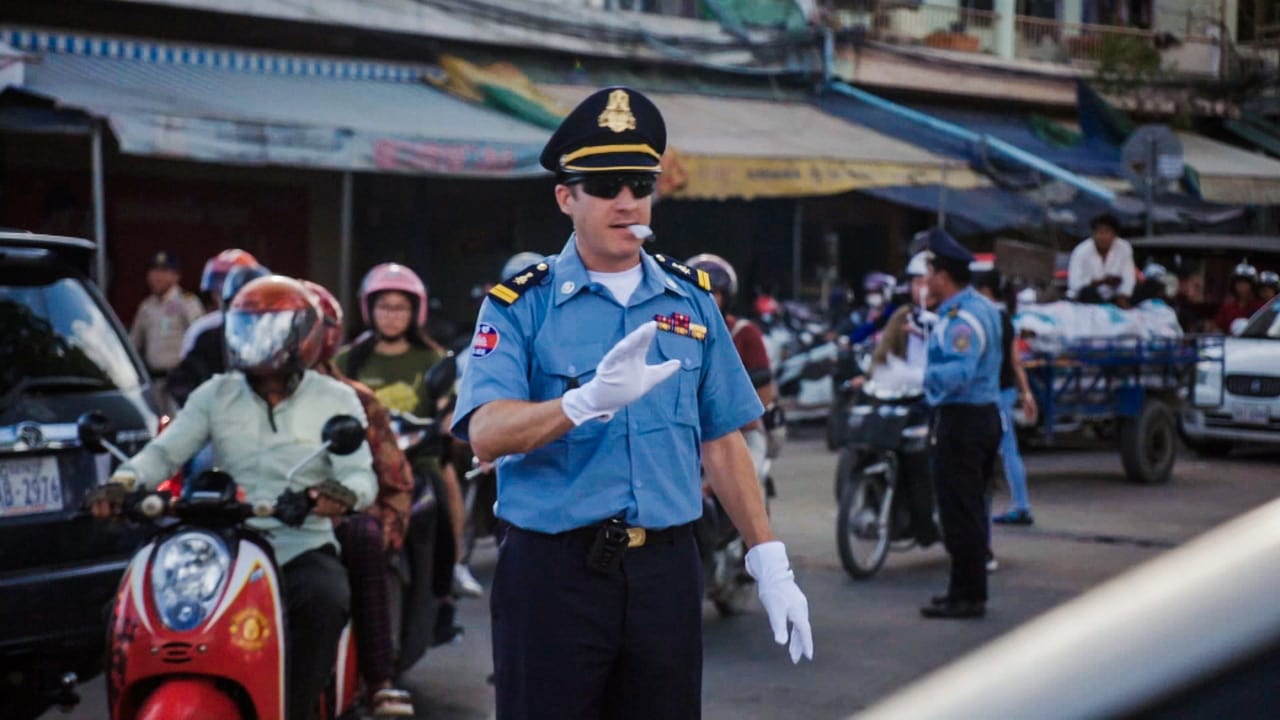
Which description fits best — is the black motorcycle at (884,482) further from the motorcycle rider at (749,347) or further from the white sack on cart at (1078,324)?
the white sack on cart at (1078,324)

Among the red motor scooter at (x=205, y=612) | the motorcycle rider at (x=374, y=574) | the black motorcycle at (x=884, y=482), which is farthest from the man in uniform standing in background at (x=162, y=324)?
the red motor scooter at (x=205, y=612)

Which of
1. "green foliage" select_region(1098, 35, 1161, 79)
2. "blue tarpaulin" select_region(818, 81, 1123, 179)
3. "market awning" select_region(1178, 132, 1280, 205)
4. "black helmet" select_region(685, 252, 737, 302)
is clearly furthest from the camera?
"green foliage" select_region(1098, 35, 1161, 79)

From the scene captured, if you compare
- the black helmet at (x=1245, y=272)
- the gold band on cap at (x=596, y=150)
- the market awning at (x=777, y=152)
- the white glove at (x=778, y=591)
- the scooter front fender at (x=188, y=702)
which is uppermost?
the market awning at (x=777, y=152)

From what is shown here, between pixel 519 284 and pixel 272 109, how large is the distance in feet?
43.0

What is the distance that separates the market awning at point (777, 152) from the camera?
18.9 m

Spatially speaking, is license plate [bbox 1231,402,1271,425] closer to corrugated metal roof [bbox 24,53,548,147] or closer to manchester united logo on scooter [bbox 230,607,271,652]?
corrugated metal roof [bbox 24,53,548,147]

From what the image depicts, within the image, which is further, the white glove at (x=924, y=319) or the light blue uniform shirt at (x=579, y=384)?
the white glove at (x=924, y=319)

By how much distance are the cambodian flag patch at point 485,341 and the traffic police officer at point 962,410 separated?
5034 mm

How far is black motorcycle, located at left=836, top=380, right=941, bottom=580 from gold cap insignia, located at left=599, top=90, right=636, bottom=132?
19.3 feet

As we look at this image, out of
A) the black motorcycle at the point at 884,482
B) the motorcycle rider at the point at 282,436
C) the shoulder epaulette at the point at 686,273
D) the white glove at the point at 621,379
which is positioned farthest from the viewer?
the black motorcycle at the point at 884,482

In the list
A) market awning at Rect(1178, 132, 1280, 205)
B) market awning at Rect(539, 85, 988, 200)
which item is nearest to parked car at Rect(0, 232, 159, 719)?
market awning at Rect(539, 85, 988, 200)

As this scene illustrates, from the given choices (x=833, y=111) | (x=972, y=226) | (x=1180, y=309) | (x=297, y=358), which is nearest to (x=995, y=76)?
(x=833, y=111)

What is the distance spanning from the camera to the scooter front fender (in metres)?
4.38

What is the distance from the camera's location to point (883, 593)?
29.5 feet
